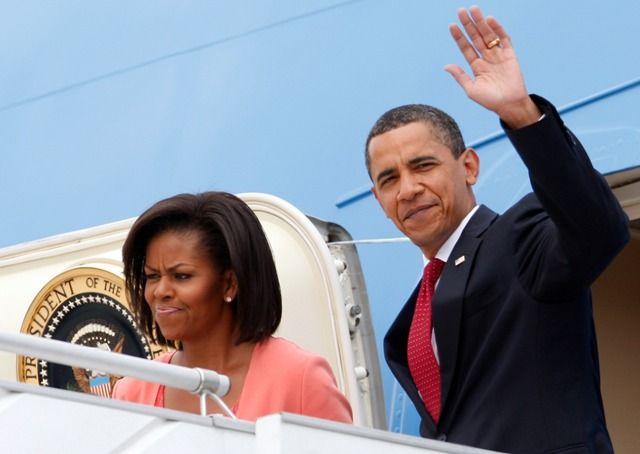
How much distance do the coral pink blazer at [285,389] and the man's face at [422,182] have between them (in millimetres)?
306

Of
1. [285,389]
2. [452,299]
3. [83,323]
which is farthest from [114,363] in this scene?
[83,323]

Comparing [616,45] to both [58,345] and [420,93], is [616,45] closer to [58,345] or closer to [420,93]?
[420,93]

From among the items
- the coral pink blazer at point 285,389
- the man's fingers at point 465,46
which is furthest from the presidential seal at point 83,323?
the man's fingers at point 465,46

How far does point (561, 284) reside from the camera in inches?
87.2

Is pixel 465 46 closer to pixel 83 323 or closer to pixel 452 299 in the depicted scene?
pixel 452 299

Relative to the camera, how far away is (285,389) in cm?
241

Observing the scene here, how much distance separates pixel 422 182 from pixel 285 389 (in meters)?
0.45

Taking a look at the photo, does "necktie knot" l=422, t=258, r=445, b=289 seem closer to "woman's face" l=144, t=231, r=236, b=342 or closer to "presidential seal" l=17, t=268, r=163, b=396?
"woman's face" l=144, t=231, r=236, b=342

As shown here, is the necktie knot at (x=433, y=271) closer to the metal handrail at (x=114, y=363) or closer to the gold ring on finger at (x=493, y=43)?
the gold ring on finger at (x=493, y=43)

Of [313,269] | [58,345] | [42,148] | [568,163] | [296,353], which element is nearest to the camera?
[58,345]

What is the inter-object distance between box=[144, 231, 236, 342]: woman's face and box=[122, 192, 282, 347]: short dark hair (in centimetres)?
2

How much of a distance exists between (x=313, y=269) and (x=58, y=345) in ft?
5.13

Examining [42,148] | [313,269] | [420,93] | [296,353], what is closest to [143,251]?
[296,353]

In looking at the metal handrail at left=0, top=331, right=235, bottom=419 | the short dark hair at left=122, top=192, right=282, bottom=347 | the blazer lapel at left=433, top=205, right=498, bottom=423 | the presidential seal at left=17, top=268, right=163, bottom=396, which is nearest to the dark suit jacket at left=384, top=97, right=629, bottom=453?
the blazer lapel at left=433, top=205, right=498, bottom=423
